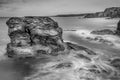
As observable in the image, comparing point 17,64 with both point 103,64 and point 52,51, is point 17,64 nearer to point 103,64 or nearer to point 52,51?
point 52,51

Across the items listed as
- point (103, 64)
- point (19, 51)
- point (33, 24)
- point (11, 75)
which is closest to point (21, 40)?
point (19, 51)

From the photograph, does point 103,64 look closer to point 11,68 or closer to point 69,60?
point 69,60

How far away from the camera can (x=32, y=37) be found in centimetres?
2656

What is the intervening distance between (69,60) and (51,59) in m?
3.26

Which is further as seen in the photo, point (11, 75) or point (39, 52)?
point (39, 52)

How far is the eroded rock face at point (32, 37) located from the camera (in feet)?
83.6

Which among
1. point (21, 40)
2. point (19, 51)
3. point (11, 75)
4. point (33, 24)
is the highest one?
point (33, 24)

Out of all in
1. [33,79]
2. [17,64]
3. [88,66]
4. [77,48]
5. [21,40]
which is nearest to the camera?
[33,79]

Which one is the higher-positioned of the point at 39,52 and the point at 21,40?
the point at 21,40

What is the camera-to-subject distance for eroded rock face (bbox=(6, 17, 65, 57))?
1003 inches

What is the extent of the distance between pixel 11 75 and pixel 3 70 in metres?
2.67

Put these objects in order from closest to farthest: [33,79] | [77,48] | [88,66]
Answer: [33,79] < [88,66] < [77,48]

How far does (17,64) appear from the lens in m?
22.3

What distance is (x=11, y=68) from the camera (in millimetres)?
21219
